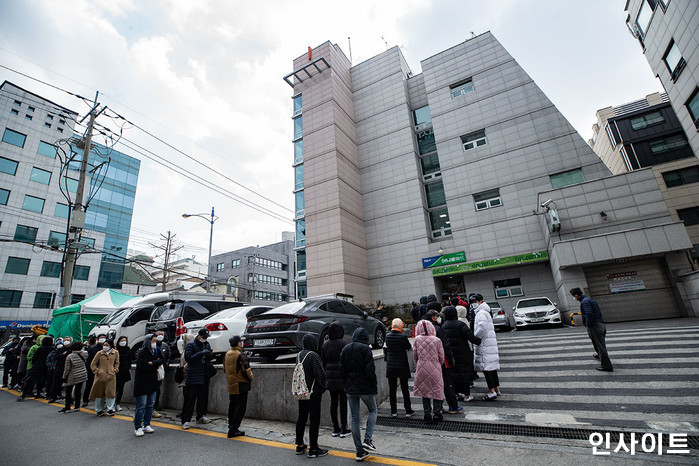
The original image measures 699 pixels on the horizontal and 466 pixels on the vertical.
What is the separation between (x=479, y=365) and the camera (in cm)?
589

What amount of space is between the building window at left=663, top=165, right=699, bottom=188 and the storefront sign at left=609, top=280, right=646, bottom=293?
69.2ft

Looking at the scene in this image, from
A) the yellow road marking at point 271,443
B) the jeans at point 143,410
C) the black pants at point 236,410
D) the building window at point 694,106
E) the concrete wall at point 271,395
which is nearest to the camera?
the yellow road marking at point 271,443

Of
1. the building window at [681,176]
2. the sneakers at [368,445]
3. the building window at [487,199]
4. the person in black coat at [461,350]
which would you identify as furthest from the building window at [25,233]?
the building window at [681,176]

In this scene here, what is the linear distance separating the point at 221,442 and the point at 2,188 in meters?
41.2

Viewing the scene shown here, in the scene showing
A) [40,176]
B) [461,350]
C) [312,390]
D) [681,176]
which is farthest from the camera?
[40,176]

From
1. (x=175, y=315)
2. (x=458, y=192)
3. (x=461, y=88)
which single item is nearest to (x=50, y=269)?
(x=175, y=315)

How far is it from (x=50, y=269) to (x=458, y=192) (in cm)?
4071

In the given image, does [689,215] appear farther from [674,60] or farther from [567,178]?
[674,60]

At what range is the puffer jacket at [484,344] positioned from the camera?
5.68 metres

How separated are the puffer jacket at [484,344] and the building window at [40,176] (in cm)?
4500

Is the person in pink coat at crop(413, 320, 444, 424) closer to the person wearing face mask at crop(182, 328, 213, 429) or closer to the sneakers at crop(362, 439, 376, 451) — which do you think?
the sneakers at crop(362, 439, 376, 451)

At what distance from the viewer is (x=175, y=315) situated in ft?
32.1

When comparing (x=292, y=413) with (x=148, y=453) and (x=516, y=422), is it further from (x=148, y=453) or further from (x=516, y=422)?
(x=516, y=422)

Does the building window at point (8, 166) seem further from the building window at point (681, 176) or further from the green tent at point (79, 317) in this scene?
the building window at point (681, 176)
